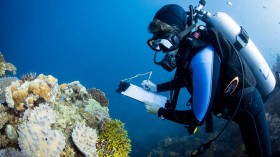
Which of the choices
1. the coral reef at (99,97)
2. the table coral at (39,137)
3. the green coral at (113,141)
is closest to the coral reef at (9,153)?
the table coral at (39,137)

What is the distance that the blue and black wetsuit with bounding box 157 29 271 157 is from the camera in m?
3.32

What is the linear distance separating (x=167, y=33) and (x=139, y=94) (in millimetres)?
1430

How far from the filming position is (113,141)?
18.0 feet

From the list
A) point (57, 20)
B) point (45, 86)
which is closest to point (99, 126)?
point (45, 86)

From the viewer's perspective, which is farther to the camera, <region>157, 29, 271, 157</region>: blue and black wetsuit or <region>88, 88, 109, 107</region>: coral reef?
<region>88, 88, 109, 107</region>: coral reef

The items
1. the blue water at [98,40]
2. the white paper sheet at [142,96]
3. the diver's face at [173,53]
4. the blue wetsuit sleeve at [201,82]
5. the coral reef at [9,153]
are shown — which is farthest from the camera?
the blue water at [98,40]

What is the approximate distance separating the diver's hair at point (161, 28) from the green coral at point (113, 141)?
9.06ft

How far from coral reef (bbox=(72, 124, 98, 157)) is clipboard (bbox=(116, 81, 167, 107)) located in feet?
4.03

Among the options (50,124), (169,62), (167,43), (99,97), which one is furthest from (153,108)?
(99,97)

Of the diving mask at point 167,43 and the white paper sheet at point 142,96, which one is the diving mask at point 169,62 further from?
the white paper sheet at point 142,96

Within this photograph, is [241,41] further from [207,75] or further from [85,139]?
[85,139]

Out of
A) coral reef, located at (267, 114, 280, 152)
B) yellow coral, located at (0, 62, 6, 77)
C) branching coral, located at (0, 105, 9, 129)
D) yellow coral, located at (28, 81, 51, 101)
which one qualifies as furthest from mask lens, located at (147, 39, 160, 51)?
coral reef, located at (267, 114, 280, 152)

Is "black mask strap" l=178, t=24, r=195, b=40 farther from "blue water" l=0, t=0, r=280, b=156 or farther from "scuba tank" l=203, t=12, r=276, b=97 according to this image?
"blue water" l=0, t=0, r=280, b=156

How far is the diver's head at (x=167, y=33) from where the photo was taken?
3.49 meters
